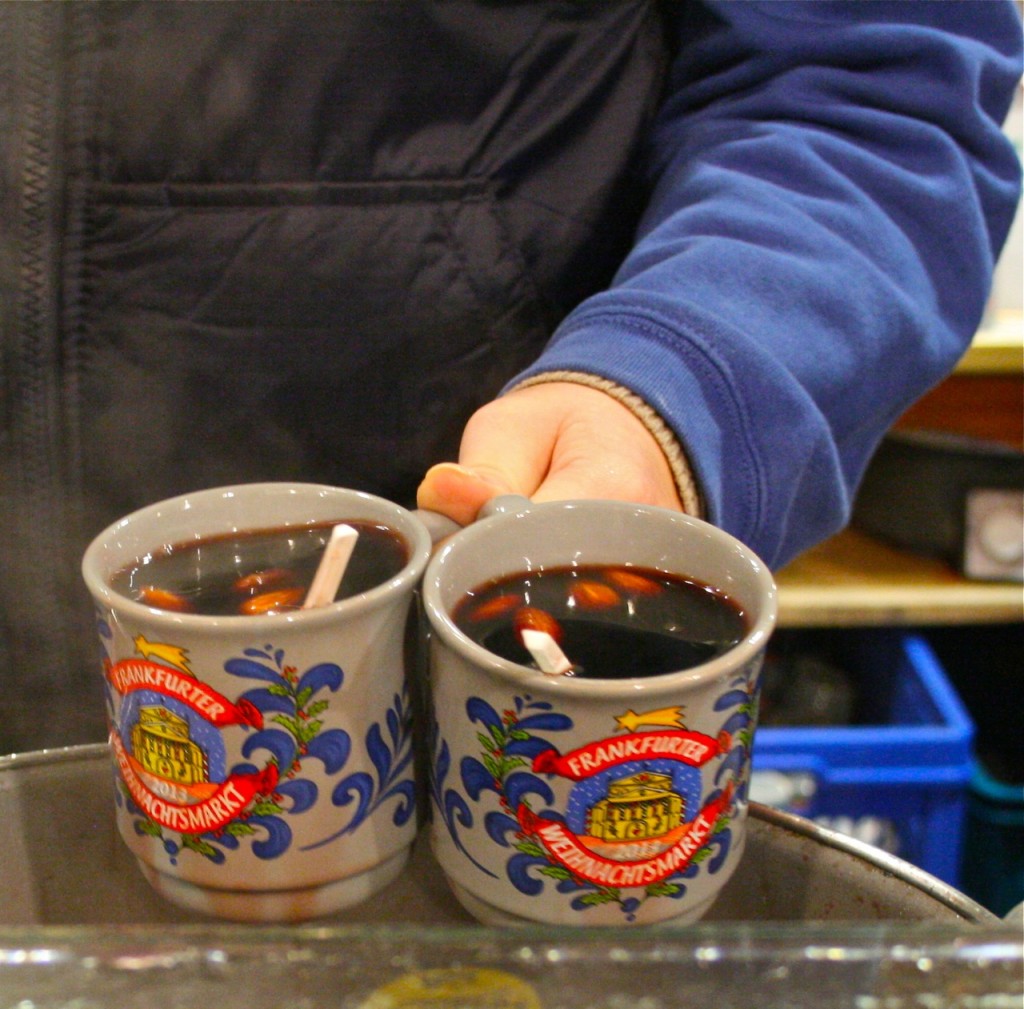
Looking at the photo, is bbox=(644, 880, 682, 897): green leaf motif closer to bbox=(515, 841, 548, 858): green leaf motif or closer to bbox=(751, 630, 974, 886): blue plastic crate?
bbox=(515, 841, 548, 858): green leaf motif

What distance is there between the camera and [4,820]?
462mm

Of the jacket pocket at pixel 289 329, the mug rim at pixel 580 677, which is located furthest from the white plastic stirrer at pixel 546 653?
the jacket pocket at pixel 289 329

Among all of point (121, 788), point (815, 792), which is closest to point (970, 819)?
point (815, 792)

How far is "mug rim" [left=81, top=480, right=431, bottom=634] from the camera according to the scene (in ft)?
1.28

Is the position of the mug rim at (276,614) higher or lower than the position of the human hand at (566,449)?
higher

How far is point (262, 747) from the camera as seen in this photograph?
0.40 m

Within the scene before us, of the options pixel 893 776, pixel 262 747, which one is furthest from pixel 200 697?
pixel 893 776

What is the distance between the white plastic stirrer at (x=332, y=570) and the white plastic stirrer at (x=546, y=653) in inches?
3.2

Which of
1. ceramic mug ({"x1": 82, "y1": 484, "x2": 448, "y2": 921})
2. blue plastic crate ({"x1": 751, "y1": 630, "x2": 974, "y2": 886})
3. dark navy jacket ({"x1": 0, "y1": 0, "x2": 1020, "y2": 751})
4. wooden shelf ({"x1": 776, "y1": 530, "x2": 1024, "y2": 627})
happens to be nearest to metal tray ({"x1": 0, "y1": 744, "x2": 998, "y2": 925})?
ceramic mug ({"x1": 82, "y1": 484, "x2": 448, "y2": 921})

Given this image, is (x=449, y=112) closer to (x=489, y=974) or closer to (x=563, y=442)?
(x=563, y=442)

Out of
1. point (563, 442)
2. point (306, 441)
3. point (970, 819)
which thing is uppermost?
point (563, 442)

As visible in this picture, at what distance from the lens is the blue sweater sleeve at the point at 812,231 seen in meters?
0.77

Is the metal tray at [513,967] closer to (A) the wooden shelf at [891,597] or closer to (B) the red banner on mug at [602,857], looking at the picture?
(B) the red banner on mug at [602,857]

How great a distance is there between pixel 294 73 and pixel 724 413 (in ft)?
1.37
